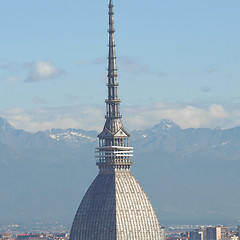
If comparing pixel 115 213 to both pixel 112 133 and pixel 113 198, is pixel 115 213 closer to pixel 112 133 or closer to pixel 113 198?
pixel 113 198

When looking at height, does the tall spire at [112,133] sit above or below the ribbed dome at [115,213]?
above

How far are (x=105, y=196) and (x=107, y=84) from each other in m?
12.9

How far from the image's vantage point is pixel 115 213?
147000mm

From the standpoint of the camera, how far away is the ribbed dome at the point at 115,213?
482 feet

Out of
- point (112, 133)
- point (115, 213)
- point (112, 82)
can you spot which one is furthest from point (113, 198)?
point (112, 82)

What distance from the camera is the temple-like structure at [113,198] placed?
147 meters

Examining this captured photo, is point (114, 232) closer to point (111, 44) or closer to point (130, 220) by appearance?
point (130, 220)

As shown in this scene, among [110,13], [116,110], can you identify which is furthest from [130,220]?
[110,13]

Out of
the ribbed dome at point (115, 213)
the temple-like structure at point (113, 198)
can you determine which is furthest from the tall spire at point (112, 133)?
the ribbed dome at point (115, 213)

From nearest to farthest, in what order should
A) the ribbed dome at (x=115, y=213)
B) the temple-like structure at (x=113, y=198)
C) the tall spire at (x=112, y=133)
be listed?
the ribbed dome at (x=115, y=213)
the temple-like structure at (x=113, y=198)
the tall spire at (x=112, y=133)

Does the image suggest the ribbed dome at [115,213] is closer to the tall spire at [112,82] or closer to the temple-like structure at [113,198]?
the temple-like structure at [113,198]

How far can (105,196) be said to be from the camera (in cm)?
14888

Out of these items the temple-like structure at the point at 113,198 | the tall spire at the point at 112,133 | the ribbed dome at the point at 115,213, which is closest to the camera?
the ribbed dome at the point at 115,213

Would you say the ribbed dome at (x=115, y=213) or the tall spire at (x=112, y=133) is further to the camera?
the tall spire at (x=112, y=133)
